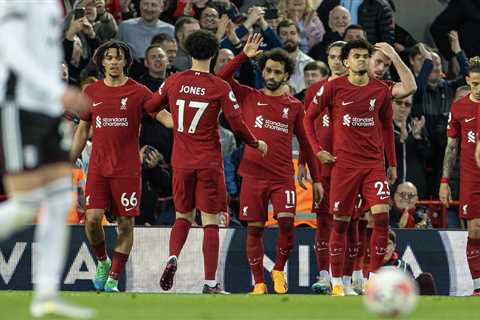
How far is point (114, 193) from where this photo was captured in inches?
579

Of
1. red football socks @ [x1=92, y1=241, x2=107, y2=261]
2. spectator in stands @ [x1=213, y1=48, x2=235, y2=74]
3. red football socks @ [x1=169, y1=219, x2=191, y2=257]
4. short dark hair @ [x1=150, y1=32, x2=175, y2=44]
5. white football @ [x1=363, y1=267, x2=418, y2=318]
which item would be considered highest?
short dark hair @ [x1=150, y1=32, x2=175, y2=44]

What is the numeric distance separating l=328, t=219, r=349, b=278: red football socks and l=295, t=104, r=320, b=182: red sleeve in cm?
98

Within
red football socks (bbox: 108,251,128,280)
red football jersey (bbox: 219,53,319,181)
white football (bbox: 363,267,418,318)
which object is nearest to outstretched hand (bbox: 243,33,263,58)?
red football jersey (bbox: 219,53,319,181)

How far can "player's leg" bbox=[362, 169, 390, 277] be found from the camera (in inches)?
563

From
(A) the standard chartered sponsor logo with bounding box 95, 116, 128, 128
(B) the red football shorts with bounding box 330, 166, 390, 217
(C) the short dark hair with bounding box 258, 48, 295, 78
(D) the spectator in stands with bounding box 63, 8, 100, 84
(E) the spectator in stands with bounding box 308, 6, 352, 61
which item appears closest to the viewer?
(B) the red football shorts with bounding box 330, 166, 390, 217

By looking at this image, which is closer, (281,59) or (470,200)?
(281,59)

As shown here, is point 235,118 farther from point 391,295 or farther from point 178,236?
point 391,295

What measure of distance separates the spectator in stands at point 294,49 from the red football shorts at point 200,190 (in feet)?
15.8

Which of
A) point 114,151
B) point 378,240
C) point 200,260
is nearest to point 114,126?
point 114,151

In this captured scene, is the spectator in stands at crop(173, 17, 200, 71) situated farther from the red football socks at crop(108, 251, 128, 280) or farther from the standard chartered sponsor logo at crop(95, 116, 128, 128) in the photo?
the red football socks at crop(108, 251, 128, 280)

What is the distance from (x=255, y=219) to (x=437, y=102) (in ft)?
17.9

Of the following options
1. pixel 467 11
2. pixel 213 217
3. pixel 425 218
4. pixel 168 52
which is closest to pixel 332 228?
pixel 213 217

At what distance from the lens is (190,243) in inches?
642

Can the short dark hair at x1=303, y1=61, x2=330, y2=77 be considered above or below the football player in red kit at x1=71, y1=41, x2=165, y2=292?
above
